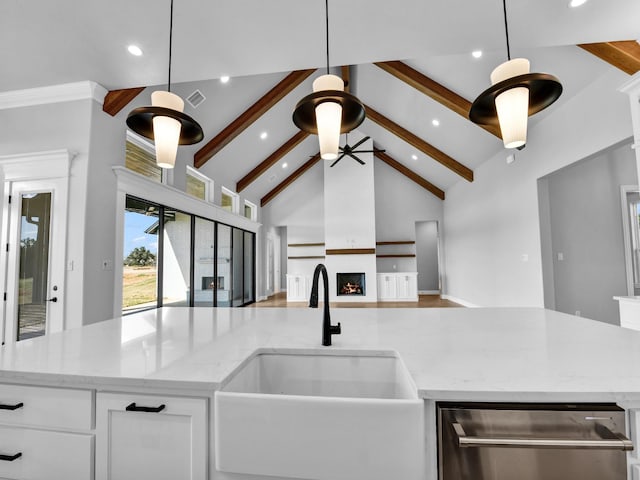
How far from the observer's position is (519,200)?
4785 mm

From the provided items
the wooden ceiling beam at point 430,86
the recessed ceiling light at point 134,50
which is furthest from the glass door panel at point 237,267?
the recessed ceiling light at point 134,50

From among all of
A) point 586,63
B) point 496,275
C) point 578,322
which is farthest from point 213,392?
point 496,275

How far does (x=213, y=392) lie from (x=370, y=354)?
1.72 feet

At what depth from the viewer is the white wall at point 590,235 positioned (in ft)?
14.2

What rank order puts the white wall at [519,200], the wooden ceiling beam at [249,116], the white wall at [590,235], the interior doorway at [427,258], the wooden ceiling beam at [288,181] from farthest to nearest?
the interior doorway at [427,258], the wooden ceiling beam at [288,181], the wooden ceiling beam at [249,116], the white wall at [590,235], the white wall at [519,200]

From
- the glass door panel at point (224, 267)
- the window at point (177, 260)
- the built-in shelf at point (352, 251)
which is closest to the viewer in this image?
the window at point (177, 260)

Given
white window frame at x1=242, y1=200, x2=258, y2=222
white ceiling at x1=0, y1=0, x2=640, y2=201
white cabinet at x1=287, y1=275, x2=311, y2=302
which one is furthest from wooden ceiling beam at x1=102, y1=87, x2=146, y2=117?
white cabinet at x1=287, y1=275, x2=311, y2=302

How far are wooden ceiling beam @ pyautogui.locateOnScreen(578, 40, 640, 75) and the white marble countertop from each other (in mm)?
2519

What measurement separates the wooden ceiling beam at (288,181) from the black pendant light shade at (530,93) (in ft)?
25.5

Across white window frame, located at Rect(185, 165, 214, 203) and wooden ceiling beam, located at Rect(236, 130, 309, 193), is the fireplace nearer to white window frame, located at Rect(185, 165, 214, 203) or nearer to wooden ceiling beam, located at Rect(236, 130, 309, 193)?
wooden ceiling beam, located at Rect(236, 130, 309, 193)

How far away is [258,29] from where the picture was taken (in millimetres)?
2416

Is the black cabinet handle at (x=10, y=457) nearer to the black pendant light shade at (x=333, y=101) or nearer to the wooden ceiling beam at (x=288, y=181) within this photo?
the black pendant light shade at (x=333, y=101)

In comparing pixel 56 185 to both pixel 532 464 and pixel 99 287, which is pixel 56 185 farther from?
pixel 532 464

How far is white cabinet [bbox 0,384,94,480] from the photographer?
0.85 metres
